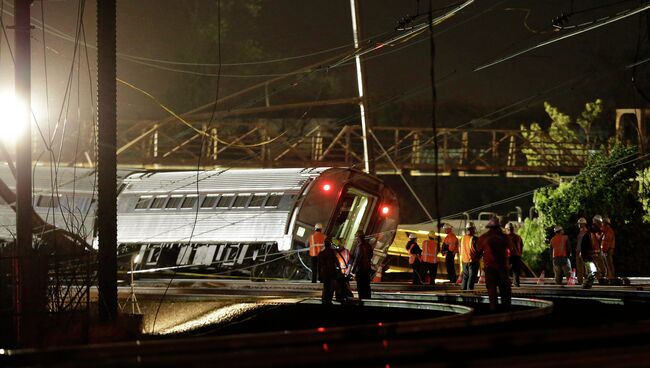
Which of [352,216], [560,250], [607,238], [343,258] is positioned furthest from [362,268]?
[352,216]

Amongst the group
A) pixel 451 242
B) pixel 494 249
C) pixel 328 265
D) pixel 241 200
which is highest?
pixel 241 200

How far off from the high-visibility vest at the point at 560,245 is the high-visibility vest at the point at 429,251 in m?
3.75

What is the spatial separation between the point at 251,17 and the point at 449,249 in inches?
1440

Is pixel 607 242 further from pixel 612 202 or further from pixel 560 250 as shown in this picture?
pixel 612 202

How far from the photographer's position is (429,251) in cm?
2875

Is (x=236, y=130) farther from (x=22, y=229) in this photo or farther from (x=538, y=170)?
(x=22, y=229)

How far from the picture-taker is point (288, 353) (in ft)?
33.2

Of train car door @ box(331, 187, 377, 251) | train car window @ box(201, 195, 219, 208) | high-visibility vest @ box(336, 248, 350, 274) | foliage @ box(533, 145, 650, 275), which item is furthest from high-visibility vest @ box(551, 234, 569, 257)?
train car window @ box(201, 195, 219, 208)

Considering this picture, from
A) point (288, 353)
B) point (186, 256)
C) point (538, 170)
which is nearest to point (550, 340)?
point (288, 353)

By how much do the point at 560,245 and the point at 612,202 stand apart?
10335 mm

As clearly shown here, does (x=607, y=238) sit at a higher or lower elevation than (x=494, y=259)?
higher

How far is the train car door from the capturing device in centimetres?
3109

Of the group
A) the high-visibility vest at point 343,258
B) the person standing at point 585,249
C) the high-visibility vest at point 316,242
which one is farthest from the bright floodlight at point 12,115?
the person standing at point 585,249

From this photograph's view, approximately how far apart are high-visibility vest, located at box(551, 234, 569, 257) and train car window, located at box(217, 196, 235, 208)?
953 cm
